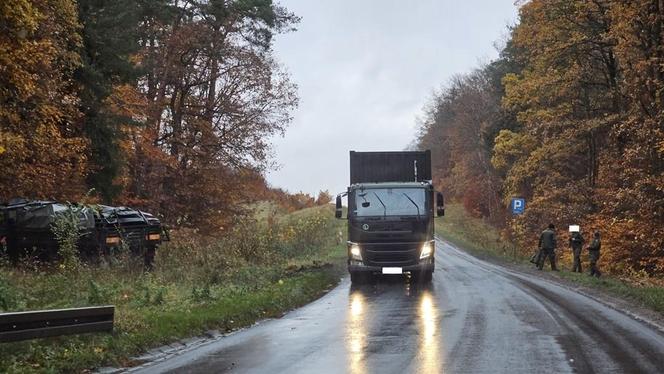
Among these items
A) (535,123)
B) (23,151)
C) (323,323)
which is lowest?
(323,323)

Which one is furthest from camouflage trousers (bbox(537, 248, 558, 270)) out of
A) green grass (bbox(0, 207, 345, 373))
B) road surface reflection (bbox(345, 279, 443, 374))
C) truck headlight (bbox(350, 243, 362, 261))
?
truck headlight (bbox(350, 243, 362, 261))

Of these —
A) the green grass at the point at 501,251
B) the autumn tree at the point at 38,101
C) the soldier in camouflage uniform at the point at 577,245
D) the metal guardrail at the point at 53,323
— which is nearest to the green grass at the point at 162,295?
the metal guardrail at the point at 53,323

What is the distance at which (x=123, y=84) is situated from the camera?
3033 cm

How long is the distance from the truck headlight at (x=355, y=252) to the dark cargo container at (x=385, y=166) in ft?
7.18

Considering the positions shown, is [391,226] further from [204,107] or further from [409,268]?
[204,107]

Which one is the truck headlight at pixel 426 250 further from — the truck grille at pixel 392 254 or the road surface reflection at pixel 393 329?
the road surface reflection at pixel 393 329

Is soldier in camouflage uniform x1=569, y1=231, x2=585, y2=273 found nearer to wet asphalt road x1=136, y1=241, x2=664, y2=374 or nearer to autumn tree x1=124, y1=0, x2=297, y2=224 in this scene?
wet asphalt road x1=136, y1=241, x2=664, y2=374

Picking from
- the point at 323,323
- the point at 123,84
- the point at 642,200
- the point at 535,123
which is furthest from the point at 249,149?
the point at 323,323

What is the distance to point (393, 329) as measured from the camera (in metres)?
11.9

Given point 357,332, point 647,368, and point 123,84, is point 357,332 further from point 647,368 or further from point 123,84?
point 123,84

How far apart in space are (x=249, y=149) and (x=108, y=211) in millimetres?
17473

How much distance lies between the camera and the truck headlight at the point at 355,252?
20.0 meters

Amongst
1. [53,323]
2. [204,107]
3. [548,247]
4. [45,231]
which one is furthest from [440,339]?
[204,107]

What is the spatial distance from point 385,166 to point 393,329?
9854 millimetres
